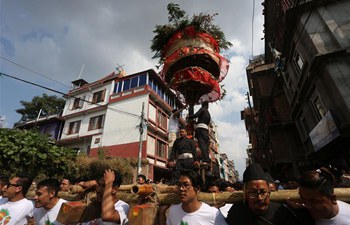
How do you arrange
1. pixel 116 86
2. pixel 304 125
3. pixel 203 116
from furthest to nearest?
pixel 116 86
pixel 304 125
pixel 203 116

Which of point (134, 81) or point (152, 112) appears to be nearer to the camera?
point (152, 112)

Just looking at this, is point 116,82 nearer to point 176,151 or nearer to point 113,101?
point 113,101

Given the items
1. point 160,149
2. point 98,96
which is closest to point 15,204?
point 160,149

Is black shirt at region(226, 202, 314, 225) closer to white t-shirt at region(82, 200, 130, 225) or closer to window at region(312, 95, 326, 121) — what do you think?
white t-shirt at region(82, 200, 130, 225)

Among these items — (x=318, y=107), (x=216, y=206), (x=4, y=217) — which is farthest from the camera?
(x=318, y=107)

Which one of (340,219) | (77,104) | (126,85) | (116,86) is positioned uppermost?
(116,86)

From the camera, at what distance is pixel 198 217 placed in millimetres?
2152

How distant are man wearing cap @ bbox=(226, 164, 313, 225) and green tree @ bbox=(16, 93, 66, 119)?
115 feet

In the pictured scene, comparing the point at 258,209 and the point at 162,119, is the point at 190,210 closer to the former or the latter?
the point at 258,209

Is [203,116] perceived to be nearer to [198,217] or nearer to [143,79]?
[198,217]

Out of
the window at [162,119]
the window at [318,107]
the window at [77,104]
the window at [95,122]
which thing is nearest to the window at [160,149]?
the window at [162,119]

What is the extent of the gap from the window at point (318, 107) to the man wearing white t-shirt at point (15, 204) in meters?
13.3

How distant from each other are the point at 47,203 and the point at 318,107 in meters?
13.6

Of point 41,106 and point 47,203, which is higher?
point 41,106
